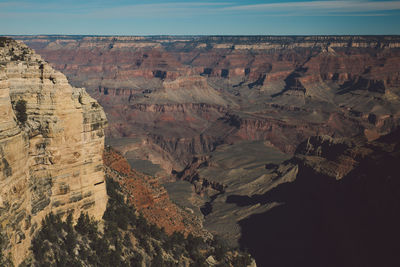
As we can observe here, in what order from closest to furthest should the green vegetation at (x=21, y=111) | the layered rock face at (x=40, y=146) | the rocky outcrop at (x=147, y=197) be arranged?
1. the layered rock face at (x=40, y=146)
2. the green vegetation at (x=21, y=111)
3. the rocky outcrop at (x=147, y=197)

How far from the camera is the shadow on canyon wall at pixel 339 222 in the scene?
40.8 m

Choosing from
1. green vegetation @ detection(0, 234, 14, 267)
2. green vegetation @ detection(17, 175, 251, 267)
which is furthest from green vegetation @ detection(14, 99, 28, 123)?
green vegetation @ detection(0, 234, 14, 267)

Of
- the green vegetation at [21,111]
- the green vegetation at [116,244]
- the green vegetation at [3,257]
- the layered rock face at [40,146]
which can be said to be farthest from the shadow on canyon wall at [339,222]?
the green vegetation at [21,111]

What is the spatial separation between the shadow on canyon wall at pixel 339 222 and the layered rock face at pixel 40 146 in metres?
29.6

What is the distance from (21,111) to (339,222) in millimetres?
38420

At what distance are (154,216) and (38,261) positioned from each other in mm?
13619

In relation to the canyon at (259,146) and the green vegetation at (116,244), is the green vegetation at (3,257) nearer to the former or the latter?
the green vegetation at (116,244)

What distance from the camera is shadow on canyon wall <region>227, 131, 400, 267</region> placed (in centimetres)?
4078

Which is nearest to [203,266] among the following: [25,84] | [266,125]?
[25,84]

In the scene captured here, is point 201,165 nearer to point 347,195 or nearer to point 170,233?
point 347,195

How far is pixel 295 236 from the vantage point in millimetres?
50031

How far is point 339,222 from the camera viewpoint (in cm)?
4666

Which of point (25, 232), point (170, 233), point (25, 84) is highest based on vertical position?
point (25, 84)

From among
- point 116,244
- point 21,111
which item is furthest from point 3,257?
point 116,244
